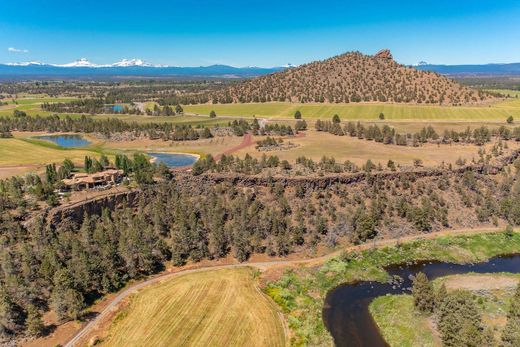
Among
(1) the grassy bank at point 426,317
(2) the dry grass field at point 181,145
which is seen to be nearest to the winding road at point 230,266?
(1) the grassy bank at point 426,317

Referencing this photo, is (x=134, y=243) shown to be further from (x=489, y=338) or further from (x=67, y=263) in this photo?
(x=489, y=338)

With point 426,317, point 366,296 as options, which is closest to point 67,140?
point 366,296

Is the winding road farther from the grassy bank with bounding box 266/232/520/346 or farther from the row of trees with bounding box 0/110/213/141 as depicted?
the row of trees with bounding box 0/110/213/141

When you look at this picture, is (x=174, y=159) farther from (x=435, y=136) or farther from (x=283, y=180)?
(x=435, y=136)

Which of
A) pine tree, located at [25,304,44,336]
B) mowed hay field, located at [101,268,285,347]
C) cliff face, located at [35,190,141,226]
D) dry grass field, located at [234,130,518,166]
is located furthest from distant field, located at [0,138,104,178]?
mowed hay field, located at [101,268,285,347]

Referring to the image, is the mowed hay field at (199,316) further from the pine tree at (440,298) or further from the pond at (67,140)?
the pond at (67,140)

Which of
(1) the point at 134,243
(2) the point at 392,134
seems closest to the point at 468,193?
(2) the point at 392,134

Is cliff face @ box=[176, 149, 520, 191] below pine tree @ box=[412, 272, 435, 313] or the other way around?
the other way around
